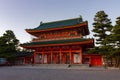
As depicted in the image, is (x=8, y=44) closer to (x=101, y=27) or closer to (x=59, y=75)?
(x=101, y=27)

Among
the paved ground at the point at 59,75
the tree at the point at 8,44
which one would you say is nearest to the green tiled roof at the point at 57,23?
the tree at the point at 8,44

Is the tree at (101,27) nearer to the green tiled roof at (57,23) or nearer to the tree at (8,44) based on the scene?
the green tiled roof at (57,23)

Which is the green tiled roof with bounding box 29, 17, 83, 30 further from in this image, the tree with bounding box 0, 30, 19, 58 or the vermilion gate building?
the tree with bounding box 0, 30, 19, 58

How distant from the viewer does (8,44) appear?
40750 millimetres

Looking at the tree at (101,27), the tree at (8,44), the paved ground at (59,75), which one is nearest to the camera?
the paved ground at (59,75)

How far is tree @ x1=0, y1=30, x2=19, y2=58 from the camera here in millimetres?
38781

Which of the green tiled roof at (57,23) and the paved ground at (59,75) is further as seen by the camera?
the green tiled roof at (57,23)

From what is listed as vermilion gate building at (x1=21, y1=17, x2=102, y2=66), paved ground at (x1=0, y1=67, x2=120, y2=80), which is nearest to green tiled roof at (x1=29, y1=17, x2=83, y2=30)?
vermilion gate building at (x1=21, y1=17, x2=102, y2=66)

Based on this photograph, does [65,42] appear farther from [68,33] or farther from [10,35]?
[10,35]

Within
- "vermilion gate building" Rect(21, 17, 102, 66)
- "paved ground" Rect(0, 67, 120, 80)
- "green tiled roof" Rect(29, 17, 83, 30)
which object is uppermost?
"green tiled roof" Rect(29, 17, 83, 30)

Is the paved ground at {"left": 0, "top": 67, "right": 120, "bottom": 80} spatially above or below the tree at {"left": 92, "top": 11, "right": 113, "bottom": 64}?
below

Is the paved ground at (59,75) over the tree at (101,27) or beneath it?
beneath

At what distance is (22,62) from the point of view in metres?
39.5

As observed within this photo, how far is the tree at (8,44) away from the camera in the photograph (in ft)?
127
